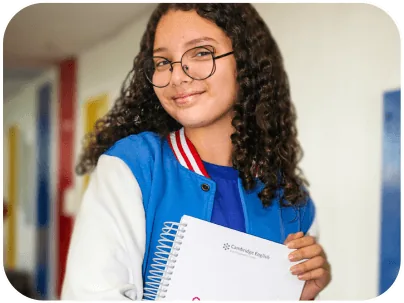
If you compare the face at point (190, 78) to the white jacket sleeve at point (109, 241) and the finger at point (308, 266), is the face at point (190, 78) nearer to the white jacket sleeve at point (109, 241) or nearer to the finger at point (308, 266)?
the white jacket sleeve at point (109, 241)

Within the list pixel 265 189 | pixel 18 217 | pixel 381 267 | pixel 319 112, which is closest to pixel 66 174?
pixel 18 217

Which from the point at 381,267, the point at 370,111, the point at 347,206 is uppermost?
the point at 370,111

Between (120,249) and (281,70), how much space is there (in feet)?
1.24

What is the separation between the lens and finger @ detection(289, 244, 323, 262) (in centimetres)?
70

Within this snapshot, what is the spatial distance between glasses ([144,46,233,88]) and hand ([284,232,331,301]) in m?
0.29

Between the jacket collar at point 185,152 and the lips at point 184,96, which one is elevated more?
the lips at point 184,96

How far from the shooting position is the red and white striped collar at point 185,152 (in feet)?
2.28

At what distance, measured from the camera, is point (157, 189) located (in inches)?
25.9

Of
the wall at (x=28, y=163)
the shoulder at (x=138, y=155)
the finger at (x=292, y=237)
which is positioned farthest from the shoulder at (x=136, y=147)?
the finger at (x=292, y=237)

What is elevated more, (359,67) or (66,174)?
(359,67)

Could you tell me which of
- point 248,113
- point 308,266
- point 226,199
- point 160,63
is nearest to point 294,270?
point 308,266

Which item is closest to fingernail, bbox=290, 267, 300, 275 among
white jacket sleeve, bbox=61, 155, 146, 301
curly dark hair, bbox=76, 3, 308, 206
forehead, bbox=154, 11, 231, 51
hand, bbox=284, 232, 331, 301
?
hand, bbox=284, 232, 331, 301

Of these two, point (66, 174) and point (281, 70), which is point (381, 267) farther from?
point (66, 174)

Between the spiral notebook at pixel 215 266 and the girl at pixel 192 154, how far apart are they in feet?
0.05
